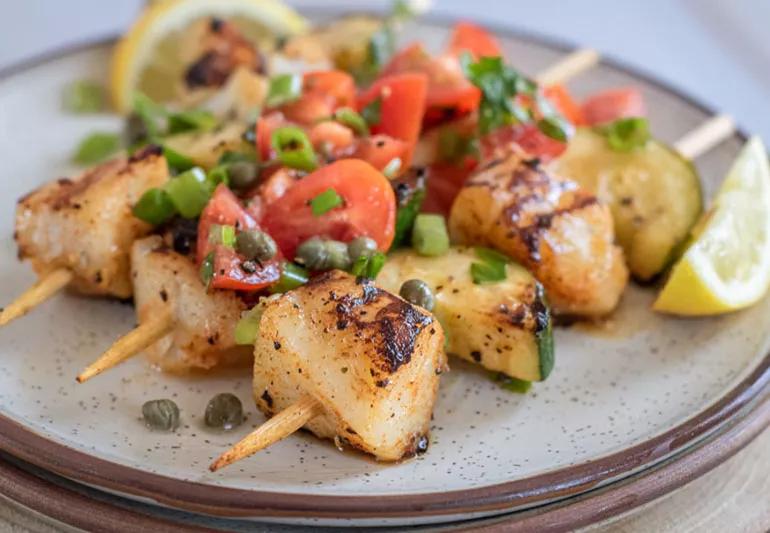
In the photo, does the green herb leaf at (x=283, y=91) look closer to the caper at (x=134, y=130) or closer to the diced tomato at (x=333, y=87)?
the diced tomato at (x=333, y=87)

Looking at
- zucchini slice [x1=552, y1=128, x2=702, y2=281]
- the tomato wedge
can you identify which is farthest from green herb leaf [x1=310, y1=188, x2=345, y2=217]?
zucchini slice [x1=552, y1=128, x2=702, y2=281]

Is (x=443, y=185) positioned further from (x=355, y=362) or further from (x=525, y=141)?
(x=355, y=362)

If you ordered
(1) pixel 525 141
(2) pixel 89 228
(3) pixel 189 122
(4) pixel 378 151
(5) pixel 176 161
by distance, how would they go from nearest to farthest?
(2) pixel 89 228
(4) pixel 378 151
(5) pixel 176 161
(1) pixel 525 141
(3) pixel 189 122

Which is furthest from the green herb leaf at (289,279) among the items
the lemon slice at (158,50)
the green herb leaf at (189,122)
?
the lemon slice at (158,50)

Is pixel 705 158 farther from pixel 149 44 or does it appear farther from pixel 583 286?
pixel 149 44

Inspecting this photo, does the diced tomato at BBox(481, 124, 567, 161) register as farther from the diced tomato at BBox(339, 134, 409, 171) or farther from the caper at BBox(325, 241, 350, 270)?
the caper at BBox(325, 241, 350, 270)

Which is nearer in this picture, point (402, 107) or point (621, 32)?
point (402, 107)

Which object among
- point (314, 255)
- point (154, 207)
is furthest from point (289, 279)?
point (154, 207)

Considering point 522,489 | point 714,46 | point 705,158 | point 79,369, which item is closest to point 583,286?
point 522,489
